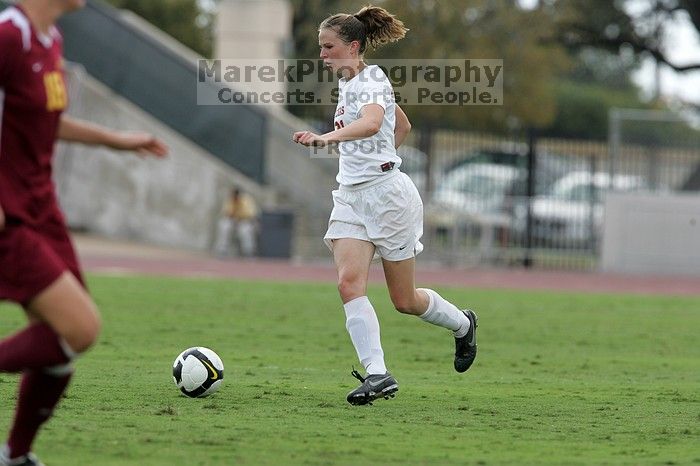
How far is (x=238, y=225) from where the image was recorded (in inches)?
1149

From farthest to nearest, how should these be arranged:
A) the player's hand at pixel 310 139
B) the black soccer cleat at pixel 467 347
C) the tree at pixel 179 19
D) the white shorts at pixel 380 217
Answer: the tree at pixel 179 19 → the black soccer cleat at pixel 467 347 → the white shorts at pixel 380 217 → the player's hand at pixel 310 139

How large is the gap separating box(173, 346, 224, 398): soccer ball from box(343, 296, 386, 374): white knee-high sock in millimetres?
863

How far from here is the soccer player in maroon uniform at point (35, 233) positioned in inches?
222

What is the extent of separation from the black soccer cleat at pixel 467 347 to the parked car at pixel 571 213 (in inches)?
803

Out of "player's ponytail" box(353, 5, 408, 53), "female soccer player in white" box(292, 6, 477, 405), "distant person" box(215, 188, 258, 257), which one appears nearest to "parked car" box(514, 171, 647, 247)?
"distant person" box(215, 188, 258, 257)

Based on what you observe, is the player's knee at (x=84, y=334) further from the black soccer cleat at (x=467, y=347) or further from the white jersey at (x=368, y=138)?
the black soccer cleat at (x=467, y=347)

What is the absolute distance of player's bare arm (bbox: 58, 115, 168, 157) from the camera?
19.4 ft

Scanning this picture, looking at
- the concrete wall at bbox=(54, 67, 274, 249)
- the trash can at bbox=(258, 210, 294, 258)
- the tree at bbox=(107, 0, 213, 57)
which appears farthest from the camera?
the tree at bbox=(107, 0, 213, 57)

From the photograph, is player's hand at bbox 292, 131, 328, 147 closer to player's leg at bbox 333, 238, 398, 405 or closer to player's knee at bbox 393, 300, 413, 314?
player's leg at bbox 333, 238, 398, 405

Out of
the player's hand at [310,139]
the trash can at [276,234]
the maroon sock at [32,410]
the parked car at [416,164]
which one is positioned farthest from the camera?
the parked car at [416,164]

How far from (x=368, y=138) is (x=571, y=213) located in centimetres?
2181

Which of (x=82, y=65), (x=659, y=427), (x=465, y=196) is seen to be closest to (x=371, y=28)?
(x=659, y=427)

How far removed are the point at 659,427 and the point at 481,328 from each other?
6973 mm

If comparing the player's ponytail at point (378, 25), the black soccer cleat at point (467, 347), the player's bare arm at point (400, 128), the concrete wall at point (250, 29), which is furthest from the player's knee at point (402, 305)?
the concrete wall at point (250, 29)
